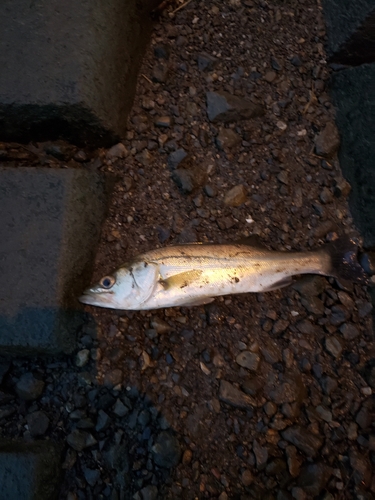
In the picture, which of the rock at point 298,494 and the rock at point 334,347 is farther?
the rock at point 334,347

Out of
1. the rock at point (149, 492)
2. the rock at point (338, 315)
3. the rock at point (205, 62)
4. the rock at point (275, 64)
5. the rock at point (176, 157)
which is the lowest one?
the rock at point (149, 492)

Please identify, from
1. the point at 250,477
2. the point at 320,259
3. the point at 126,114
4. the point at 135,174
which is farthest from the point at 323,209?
the point at 250,477

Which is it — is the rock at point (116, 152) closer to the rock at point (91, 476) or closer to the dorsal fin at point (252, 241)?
A: the dorsal fin at point (252, 241)

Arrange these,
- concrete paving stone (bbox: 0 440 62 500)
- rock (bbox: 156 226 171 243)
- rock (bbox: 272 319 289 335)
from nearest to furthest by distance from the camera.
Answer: concrete paving stone (bbox: 0 440 62 500) < rock (bbox: 272 319 289 335) < rock (bbox: 156 226 171 243)

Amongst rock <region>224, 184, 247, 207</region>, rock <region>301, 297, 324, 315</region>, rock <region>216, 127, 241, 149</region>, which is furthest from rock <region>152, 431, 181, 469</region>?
rock <region>216, 127, 241, 149</region>

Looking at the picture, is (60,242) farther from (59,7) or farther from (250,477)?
(250,477)

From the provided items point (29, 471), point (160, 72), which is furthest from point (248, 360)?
point (160, 72)

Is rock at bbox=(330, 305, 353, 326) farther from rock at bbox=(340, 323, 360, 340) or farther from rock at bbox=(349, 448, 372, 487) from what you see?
rock at bbox=(349, 448, 372, 487)

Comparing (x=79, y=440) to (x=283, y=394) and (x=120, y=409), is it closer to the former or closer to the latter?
(x=120, y=409)

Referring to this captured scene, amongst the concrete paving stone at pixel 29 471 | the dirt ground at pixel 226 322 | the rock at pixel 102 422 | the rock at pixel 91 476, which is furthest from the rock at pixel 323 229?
the concrete paving stone at pixel 29 471
